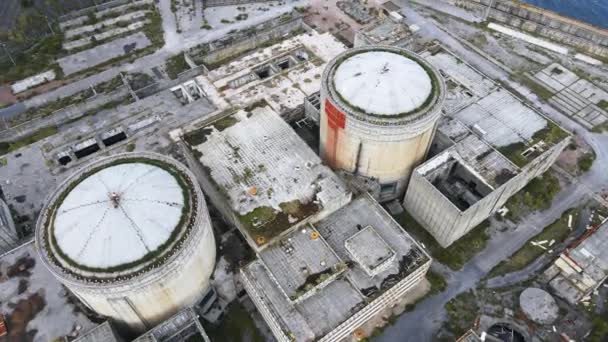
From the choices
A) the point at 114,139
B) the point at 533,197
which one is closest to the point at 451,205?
the point at 533,197

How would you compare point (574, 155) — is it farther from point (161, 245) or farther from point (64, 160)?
point (64, 160)

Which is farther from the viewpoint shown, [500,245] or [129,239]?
[500,245]

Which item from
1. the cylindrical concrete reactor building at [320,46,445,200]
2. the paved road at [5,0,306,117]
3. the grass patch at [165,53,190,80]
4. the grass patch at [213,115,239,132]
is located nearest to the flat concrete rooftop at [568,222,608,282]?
the cylindrical concrete reactor building at [320,46,445,200]

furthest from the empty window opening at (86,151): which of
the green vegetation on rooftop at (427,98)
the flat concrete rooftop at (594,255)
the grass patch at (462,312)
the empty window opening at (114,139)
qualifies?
the flat concrete rooftop at (594,255)

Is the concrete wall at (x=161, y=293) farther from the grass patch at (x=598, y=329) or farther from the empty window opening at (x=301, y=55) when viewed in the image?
the grass patch at (x=598, y=329)

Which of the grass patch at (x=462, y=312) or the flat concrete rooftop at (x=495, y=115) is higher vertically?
the flat concrete rooftop at (x=495, y=115)

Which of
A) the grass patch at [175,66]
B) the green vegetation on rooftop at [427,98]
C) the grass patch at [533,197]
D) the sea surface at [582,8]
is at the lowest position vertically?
the grass patch at [533,197]

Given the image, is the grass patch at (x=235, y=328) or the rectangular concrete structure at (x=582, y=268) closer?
the rectangular concrete structure at (x=582, y=268)
